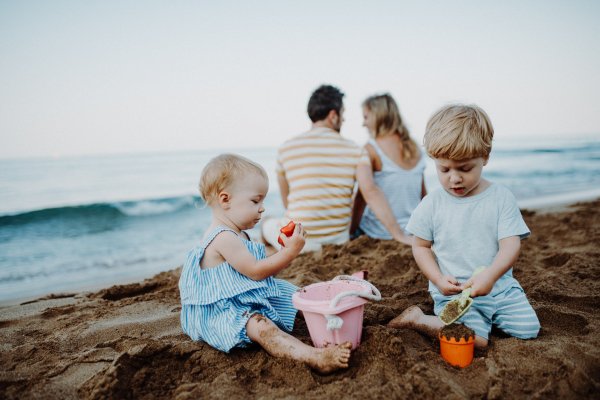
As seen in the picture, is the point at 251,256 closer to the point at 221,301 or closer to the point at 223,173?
the point at 221,301

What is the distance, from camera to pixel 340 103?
3.86 metres

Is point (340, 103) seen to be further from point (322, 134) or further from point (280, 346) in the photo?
point (280, 346)

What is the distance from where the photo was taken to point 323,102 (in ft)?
12.3

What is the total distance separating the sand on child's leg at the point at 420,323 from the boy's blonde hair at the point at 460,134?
0.83 meters

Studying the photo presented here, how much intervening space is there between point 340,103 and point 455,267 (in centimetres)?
235

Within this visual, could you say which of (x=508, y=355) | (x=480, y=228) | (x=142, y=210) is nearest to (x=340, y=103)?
(x=480, y=228)

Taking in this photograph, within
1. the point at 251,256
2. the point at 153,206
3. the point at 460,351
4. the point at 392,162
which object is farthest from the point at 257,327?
the point at 153,206

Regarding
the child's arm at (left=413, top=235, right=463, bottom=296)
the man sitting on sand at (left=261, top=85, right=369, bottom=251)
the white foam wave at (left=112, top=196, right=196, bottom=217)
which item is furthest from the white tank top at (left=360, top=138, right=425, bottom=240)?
the white foam wave at (left=112, top=196, right=196, bottom=217)

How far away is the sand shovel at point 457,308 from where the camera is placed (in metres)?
1.66

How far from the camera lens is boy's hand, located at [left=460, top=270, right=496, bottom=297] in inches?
65.3

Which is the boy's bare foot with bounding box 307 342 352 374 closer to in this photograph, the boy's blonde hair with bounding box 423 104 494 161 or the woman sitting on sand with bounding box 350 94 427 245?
the boy's blonde hair with bounding box 423 104 494 161

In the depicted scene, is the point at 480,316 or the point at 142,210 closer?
the point at 480,316

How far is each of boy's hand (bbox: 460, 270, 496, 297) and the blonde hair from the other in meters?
2.48

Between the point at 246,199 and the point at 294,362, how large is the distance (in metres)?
0.83
